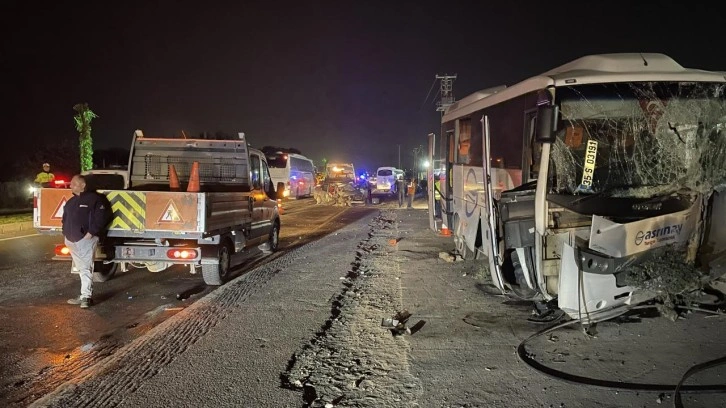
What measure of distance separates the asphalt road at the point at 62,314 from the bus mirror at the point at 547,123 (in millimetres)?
5306

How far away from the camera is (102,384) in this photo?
4.58m

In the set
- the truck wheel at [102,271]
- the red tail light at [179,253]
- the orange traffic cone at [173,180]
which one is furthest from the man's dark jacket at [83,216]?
the orange traffic cone at [173,180]

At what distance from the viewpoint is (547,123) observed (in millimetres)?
5789

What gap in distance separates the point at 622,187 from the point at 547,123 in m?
1.20

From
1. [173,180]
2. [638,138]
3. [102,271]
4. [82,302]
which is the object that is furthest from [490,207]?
[102,271]

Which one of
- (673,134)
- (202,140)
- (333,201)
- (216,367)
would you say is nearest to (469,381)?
(216,367)

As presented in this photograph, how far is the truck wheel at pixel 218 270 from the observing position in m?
8.85

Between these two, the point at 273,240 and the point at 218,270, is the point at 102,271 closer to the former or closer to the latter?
the point at 218,270

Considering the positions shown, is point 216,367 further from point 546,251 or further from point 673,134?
point 673,134

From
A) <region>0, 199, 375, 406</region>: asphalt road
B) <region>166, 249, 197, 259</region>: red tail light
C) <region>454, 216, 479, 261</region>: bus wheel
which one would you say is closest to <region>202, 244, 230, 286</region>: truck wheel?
<region>0, 199, 375, 406</region>: asphalt road

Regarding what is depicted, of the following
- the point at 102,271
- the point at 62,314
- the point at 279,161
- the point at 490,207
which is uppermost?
the point at 279,161

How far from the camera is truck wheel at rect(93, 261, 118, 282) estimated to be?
9.13 metres

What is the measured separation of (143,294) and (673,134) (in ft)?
25.9

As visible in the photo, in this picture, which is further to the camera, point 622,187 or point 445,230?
point 445,230
